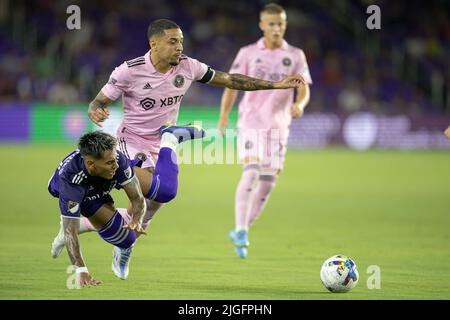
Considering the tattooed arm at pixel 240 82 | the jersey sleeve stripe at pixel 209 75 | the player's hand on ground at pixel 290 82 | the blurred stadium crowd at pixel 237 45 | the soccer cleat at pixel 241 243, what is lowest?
the soccer cleat at pixel 241 243

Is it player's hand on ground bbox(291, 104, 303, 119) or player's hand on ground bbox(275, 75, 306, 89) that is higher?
player's hand on ground bbox(291, 104, 303, 119)

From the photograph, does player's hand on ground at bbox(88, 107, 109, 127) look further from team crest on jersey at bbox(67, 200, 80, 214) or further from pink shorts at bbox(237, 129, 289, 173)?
pink shorts at bbox(237, 129, 289, 173)

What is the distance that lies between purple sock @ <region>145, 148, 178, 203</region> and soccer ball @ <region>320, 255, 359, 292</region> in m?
1.68

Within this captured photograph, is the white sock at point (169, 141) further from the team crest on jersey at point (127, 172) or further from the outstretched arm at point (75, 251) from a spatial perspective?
the outstretched arm at point (75, 251)

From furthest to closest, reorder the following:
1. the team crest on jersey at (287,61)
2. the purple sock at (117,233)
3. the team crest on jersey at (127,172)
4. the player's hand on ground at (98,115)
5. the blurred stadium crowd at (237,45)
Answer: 1. the blurred stadium crowd at (237,45)
2. the team crest on jersey at (287,61)
3. the purple sock at (117,233)
4. the player's hand on ground at (98,115)
5. the team crest on jersey at (127,172)

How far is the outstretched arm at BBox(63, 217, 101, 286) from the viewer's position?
7855 millimetres

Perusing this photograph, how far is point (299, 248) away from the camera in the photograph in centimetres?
1110

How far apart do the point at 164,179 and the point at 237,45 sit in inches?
887

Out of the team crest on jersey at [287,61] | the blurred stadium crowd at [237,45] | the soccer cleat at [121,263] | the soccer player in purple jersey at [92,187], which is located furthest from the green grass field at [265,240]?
the blurred stadium crowd at [237,45]

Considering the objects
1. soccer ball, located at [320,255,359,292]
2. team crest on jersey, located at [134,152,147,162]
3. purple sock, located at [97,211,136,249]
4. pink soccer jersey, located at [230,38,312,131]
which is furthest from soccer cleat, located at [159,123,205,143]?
pink soccer jersey, located at [230,38,312,131]

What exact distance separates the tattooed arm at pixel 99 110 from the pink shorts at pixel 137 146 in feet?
2.21

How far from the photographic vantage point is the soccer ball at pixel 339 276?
8016mm
